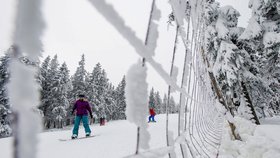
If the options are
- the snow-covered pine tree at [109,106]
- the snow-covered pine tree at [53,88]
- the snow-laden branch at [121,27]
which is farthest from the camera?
the snow-covered pine tree at [109,106]

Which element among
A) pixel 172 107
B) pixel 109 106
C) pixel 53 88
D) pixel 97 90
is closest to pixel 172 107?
pixel 172 107

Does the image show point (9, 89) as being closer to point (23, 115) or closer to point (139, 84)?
point (23, 115)

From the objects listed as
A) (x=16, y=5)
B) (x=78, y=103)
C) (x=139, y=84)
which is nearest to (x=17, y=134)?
(x=16, y=5)

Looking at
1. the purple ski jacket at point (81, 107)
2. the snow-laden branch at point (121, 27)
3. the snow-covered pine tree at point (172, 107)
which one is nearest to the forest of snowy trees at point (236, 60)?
the snow-covered pine tree at point (172, 107)

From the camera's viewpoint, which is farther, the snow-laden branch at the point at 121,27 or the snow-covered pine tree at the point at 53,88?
the snow-covered pine tree at the point at 53,88

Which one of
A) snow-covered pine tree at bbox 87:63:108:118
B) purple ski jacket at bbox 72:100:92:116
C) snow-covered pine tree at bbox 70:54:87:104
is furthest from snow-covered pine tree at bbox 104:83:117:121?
purple ski jacket at bbox 72:100:92:116

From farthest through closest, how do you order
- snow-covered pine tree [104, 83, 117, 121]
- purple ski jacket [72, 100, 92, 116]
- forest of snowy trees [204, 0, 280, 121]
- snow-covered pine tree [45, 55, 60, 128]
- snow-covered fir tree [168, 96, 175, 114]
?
snow-covered pine tree [104, 83, 117, 121], snow-covered pine tree [45, 55, 60, 128], forest of snowy trees [204, 0, 280, 121], purple ski jacket [72, 100, 92, 116], snow-covered fir tree [168, 96, 175, 114]

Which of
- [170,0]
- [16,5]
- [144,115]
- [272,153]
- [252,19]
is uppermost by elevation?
[252,19]

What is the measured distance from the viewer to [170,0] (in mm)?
1050

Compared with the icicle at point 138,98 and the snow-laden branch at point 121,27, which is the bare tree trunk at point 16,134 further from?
the icicle at point 138,98

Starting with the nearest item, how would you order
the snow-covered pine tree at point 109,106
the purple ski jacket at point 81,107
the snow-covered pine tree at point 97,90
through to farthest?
A: the purple ski jacket at point 81,107
the snow-covered pine tree at point 97,90
the snow-covered pine tree at point 109,106

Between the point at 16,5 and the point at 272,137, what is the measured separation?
3.49 meters

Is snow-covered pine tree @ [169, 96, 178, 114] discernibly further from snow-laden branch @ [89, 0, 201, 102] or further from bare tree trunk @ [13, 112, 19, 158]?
bare tree trunk @ [13, 112, 19, 158]

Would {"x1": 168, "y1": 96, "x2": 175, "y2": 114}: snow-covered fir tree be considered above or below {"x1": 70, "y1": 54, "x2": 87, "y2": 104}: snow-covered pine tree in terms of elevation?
below
